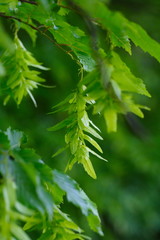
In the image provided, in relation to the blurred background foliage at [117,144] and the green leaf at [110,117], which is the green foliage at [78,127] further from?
the blurred background foliage at [117,144]

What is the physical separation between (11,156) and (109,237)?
2923 millimetres

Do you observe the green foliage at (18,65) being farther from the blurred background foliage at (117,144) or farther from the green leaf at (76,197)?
the blurred background foliage at (117,144)

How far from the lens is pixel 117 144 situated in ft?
11.4

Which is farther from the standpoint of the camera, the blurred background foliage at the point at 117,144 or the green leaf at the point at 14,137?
the blurred background foliage at the point at 117,144

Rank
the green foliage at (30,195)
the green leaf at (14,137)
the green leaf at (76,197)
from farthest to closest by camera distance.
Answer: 1. the green leaf at (14,137)
2. the green leaf at (76,197)
3. the green foliage at (30,195)

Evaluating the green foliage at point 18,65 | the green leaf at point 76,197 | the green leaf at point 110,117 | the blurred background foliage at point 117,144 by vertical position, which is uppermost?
the green leaf at point 110,117

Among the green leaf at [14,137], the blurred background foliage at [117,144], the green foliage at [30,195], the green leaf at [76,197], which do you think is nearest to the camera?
the green foliage at [30,195]

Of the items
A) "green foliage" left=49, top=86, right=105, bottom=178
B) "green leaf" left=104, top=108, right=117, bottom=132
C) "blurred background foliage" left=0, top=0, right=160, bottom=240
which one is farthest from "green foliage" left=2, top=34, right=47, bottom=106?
"blurred background foliage" left=0, top=0, right=160, bottom=240

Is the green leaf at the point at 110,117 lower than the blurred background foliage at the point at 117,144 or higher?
higher

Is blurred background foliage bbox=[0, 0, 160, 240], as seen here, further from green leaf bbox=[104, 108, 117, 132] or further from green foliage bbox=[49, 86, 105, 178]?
green leaf bbox=[104, 108, 117, 132]

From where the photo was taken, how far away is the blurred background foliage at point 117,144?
Result: 3.18m

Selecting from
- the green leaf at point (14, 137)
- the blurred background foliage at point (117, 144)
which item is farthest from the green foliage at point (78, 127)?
the blurred background foliage at point (117, 144)

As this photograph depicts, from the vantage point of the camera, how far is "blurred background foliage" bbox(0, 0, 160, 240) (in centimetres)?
318

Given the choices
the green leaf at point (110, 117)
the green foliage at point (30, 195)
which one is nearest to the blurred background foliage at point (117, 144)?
the green foliage at point (30, 195)
